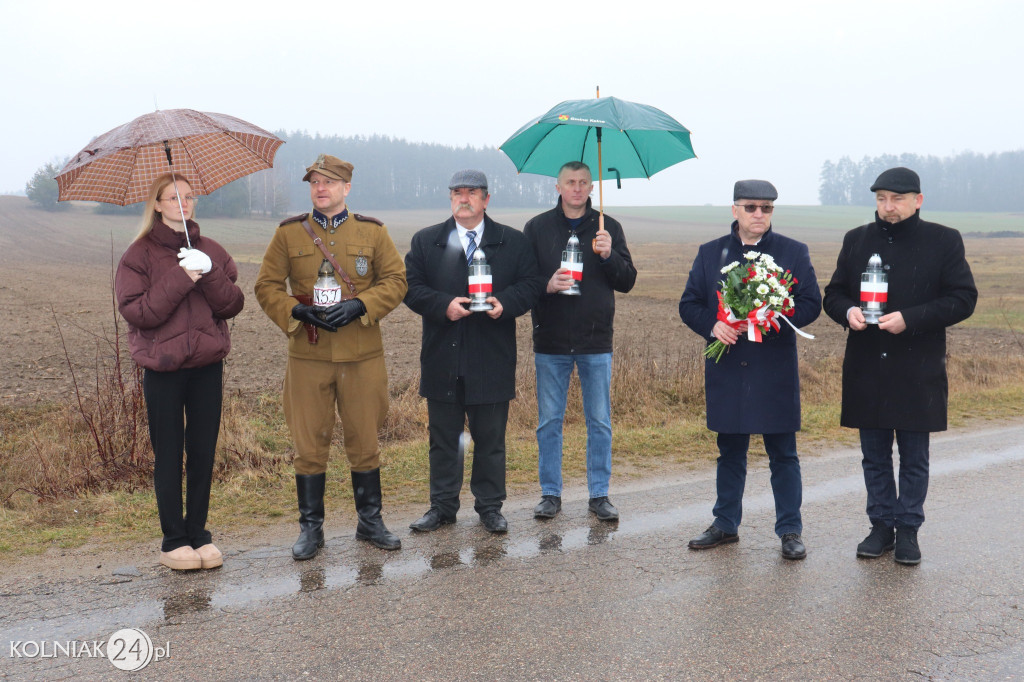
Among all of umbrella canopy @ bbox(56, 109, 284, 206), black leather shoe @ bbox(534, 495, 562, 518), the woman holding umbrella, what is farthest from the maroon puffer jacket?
black leather shoe @ bbox(534, 495, 562, 518)

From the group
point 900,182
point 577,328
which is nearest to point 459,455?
point 577,328

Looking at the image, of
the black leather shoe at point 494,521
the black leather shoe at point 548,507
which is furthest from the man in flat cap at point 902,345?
the black leather shoe at point 494,521

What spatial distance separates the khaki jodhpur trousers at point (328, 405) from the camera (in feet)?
17.9

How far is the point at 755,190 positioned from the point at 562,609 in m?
2.70

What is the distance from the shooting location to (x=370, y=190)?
455 feet

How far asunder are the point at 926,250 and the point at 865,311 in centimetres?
55

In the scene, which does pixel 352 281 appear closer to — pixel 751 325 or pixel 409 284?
pixel 409 284

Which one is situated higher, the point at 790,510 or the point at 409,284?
the point at 409,284

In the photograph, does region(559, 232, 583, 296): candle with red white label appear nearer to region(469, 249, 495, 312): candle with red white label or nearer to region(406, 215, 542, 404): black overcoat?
region(406, 215, 542, 404): black overcoat

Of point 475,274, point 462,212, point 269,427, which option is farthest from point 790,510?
point 269,427

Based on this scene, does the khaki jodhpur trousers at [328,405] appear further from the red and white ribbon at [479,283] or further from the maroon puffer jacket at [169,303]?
the red and white ribbon at [479,283]

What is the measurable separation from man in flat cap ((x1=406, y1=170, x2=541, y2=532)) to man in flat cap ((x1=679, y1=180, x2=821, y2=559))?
1.26m

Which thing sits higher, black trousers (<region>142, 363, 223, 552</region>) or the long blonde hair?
the long blonde hair

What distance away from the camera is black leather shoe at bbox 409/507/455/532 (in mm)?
5758
